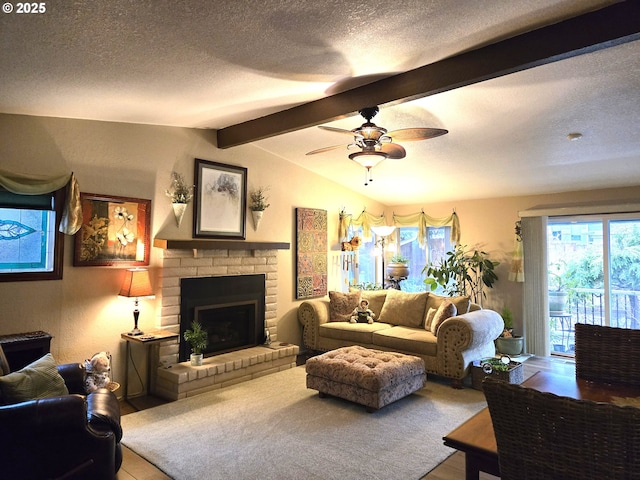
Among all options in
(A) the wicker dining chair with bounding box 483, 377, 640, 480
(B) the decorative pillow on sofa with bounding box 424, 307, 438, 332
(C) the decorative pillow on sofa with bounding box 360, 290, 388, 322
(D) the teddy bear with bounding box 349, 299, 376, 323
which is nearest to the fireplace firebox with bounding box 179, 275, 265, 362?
(D) the teddy bear with bounding box 349, 299, 376, 323

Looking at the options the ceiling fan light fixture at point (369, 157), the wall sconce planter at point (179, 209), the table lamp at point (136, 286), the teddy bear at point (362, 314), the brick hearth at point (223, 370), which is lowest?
the brick hearth at point (223, 370)

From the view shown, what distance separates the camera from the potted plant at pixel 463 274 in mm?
6473

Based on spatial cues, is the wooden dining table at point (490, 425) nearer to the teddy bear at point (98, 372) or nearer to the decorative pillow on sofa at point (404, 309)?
the teddy bear at point (98, 372)

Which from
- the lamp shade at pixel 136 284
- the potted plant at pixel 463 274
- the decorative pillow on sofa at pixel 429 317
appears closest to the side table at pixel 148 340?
the lamp shade at pixel 136 284

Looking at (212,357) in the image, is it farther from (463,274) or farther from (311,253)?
(463,274)

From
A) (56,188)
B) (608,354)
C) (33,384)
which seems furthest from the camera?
(56,188)

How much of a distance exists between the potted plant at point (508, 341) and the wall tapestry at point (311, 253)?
2.67 meters

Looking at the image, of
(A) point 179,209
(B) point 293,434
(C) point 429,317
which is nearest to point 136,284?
(A) point 179,209

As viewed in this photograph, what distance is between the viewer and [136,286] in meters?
4.13

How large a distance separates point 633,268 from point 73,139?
6699 millimetres

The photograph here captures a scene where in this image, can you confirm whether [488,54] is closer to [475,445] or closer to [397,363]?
[475,445]

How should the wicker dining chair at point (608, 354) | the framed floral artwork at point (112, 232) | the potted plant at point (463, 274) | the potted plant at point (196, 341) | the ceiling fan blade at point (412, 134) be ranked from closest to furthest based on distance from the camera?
the wicker dining chair at point (608, 354), the ceiling fan blade at point (412, 134), the framed floral artwork at point (112, 232), the potted plant at point (196, 341), the potted plant at point (463, 274)

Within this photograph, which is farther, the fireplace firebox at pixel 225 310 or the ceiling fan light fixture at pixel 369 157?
the fireplace firebox at pixel 225 310

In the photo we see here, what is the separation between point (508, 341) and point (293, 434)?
3871 mm
